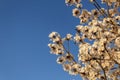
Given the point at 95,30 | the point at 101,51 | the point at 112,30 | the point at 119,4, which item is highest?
the point at 119,4

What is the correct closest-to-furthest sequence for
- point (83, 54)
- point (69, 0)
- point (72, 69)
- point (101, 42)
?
point (101, 42) < point (83, 54) < point (72, 69) < point (69, 0)

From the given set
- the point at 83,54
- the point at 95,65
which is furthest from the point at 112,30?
the point at 83,54

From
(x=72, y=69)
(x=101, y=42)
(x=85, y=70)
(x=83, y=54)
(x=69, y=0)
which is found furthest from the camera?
(x=69, y=0)

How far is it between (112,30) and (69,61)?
1421 millimetres

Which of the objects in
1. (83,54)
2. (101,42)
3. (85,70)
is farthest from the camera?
(85,70)

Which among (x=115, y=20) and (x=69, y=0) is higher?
(x=69, y=0)

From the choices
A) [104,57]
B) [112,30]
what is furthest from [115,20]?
[104,57]

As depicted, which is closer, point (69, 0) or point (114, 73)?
point (114, 73)

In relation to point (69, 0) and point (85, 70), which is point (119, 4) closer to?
point (69, 0)

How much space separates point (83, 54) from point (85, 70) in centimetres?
86

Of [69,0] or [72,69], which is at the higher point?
[69,0]

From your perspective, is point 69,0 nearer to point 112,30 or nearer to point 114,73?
point 112,30

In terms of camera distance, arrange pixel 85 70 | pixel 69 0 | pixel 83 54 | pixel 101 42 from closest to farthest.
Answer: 1. pixel 101 42
2. pixel 83 54
3. pixel 85 70
4. pixel 69 0

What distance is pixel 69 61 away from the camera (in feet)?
29.3
